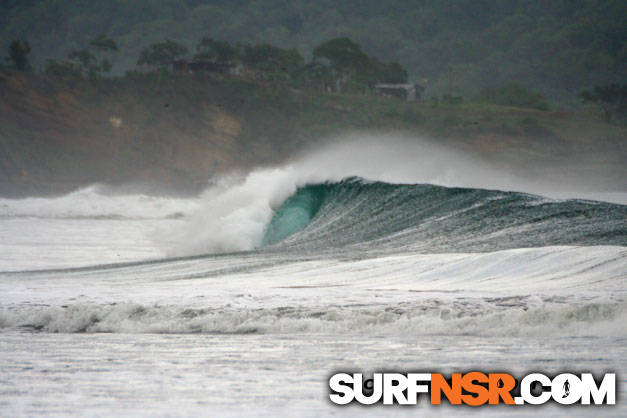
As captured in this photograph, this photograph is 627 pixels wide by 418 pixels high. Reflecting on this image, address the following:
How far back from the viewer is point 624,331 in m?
4.38

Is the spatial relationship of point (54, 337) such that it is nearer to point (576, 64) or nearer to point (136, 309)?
point (136, 309)

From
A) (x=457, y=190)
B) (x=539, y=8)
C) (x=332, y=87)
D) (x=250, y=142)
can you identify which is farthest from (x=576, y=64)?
(x=457, y=190)

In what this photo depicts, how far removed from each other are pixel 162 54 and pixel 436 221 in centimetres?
8494

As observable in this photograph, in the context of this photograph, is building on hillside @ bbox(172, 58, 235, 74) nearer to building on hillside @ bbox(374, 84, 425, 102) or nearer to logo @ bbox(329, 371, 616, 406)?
building on hillside @ bbox(374, 84, 425, 102)

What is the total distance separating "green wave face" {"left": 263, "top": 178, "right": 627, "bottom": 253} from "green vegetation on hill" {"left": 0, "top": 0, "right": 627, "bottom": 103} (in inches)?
4166

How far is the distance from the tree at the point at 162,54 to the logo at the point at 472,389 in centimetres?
9142

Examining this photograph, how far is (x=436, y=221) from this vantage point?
11102mm

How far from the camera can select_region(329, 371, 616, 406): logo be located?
3045 mm

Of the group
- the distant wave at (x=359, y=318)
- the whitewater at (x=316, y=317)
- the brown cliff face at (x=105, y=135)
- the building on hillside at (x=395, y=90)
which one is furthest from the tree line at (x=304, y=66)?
the distant wave at (x=359, y=318)

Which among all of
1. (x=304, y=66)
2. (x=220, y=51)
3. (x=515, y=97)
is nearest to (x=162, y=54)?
(x=220, y=51)

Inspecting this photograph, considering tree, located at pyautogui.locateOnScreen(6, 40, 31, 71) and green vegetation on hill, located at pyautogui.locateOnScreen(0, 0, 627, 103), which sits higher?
green vegetation on hill, located at pyautogui.locateOnScreen(0, 0, 627, 103)

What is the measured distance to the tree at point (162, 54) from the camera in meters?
91.8

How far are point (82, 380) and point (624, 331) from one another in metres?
2.84

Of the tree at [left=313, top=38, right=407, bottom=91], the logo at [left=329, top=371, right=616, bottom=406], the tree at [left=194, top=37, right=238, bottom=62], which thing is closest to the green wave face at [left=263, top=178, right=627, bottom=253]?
the logo at [left=329, top=371, right=616, bottom=406]
